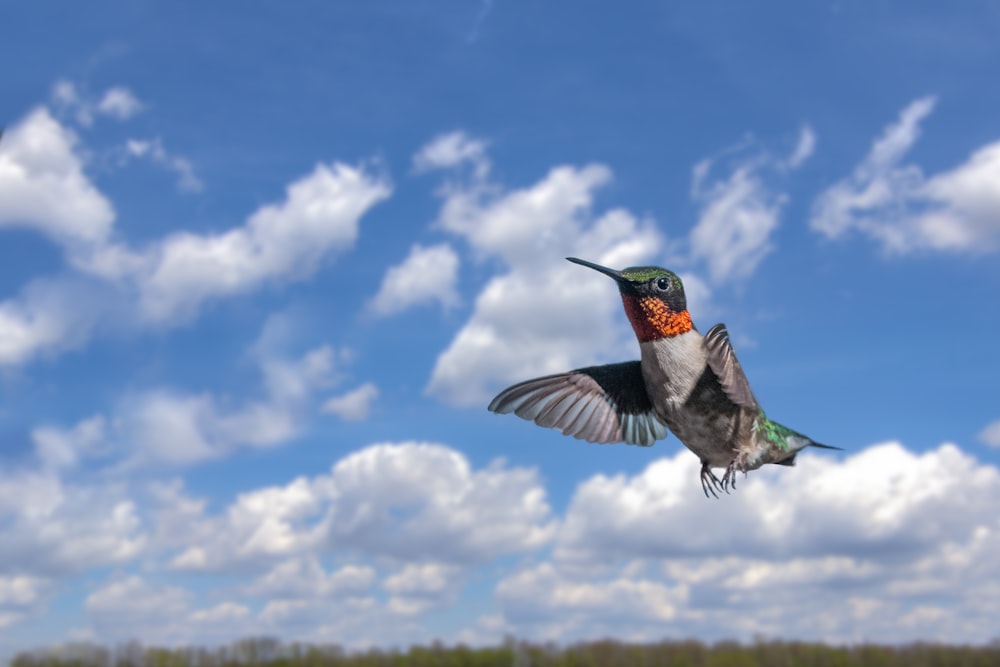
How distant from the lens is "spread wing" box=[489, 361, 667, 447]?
403 centimetres

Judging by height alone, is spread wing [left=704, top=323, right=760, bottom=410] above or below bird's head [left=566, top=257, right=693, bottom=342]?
below

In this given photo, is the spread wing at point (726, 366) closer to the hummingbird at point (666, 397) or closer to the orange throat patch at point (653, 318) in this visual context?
the hummingbird at point (666, 397)

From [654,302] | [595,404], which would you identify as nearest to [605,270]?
[654,302]

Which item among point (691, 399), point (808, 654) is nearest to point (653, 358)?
point (691, 399)

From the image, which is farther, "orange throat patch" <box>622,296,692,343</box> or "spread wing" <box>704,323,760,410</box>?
"orange throat patch" <box>622,296,692,343</box>

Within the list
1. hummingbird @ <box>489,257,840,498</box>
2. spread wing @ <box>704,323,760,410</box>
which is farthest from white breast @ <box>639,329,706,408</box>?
spread wing @ <box>704,323,760,410</box>

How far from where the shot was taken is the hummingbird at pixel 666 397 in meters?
3.39

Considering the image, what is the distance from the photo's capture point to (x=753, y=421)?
12.2 ft

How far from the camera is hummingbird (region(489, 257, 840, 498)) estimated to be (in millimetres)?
3389

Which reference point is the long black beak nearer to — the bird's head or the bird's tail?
the bird's head

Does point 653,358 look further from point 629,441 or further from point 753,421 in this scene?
point 629,441

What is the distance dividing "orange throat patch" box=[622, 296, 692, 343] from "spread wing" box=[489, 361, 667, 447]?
0.55m

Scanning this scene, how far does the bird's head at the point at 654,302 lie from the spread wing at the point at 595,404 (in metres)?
0.56

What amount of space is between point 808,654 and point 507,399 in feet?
438
